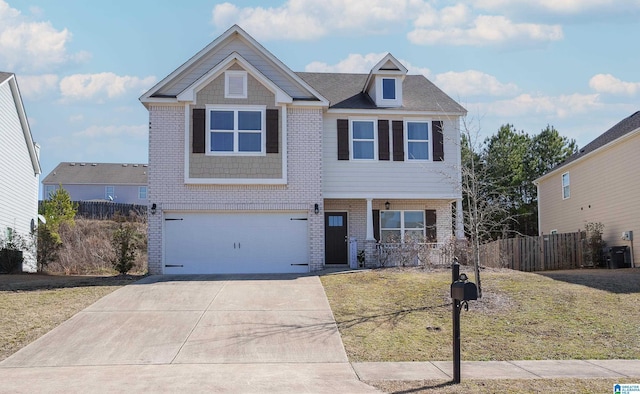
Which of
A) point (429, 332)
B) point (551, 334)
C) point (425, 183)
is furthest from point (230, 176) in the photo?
point (551, 334)

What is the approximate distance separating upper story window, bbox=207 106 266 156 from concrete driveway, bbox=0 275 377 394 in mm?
5768

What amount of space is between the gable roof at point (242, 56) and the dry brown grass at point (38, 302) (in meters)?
6.84

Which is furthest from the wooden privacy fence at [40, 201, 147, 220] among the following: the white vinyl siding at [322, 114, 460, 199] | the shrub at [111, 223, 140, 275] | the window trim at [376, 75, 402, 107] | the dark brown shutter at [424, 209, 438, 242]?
the dark brown shutter at [424, 209, 438, 242]

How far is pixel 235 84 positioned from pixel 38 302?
32.7 ft

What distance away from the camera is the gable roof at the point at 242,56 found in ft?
73.5

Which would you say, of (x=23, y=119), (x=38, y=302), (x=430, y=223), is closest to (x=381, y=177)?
(x=430, y=223)

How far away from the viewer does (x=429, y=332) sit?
1342 cm

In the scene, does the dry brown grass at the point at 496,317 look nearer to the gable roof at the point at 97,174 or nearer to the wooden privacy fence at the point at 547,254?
the wooden privacy fence at the point at 547,254

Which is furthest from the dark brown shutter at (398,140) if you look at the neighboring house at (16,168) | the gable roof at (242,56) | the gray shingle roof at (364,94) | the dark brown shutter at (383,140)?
the neighboring house at (16,168)

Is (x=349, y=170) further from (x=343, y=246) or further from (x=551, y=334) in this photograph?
(x=551, y=334)

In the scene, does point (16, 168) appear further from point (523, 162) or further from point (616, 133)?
point (523, 162)

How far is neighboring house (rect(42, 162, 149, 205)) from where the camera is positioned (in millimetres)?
58406

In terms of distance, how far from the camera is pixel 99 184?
58844 millimetres

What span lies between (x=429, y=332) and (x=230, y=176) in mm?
10584
